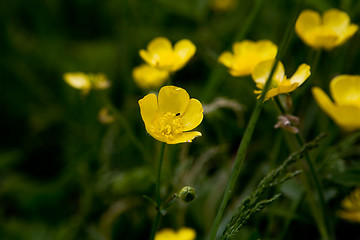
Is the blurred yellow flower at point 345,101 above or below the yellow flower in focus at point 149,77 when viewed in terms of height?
below

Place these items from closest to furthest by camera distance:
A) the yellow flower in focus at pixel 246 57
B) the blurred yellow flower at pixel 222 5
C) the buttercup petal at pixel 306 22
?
the yellow flower in focus at pixel 246 57, the buttercup petal at pixel 306 22, the blurred yellow flower at pixel 222 5

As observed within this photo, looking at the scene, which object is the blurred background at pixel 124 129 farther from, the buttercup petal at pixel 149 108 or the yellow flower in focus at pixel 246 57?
the buttercup petal at pixel 149 108

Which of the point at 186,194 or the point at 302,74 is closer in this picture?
the point at 186,194

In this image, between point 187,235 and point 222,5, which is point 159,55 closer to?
point 187,235

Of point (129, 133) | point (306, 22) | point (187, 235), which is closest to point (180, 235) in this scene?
point (187, 235)

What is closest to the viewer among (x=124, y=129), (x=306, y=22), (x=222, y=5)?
(x=306, y=22)

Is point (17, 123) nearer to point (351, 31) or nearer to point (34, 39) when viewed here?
point (34, 39)

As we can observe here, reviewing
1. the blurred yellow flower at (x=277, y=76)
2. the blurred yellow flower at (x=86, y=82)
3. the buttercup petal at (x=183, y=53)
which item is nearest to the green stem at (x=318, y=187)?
the blurred yellow flower at (x=277, y=76)
